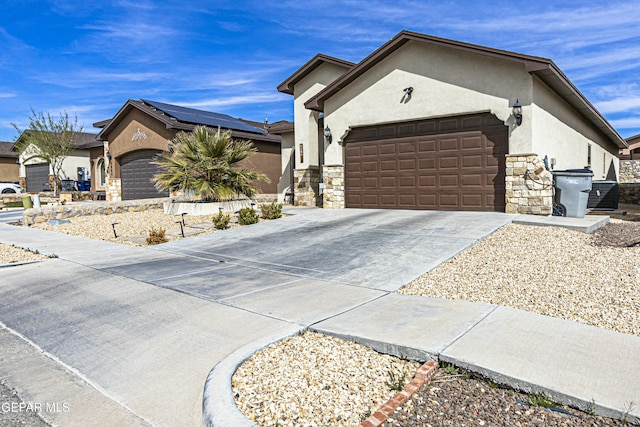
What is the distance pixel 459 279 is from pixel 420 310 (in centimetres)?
159

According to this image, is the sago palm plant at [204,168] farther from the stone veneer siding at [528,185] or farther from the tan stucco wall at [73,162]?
the tan stucco wall at [73,162]

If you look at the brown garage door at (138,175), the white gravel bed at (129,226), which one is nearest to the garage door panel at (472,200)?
the white gravel bed at (129,226)

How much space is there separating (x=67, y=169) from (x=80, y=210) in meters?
19.5

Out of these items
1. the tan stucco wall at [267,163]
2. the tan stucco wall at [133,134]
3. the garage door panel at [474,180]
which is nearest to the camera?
the garage door panel at [474,180]

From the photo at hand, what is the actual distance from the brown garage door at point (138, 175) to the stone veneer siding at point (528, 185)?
51.5 feet

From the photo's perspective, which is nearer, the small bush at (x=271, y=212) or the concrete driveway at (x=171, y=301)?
the concrete driveway at (x=171, y=301)

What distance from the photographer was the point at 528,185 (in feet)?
37.5

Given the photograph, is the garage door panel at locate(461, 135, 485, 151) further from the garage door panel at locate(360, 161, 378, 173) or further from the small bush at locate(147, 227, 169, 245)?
the small bush at locate(147, 227, 169, 245)

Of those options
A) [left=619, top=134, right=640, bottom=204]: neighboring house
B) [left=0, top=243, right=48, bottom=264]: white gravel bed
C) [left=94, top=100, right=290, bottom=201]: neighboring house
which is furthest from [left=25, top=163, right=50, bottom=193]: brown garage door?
[left=619, top=134, right=640, bottom=204]: neighboring house

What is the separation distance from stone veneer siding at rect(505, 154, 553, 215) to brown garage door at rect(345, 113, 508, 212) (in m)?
0.30

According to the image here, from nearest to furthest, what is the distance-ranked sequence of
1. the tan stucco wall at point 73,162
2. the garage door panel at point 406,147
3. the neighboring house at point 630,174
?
the garage door panel at point 406,147 < the neighboring house at point 630,174 < the tan stucco wall at point 73,162

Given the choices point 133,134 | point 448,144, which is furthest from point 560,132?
point 133,134

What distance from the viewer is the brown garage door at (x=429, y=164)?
1209 centimetres

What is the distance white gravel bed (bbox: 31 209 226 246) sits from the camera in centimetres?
1128
